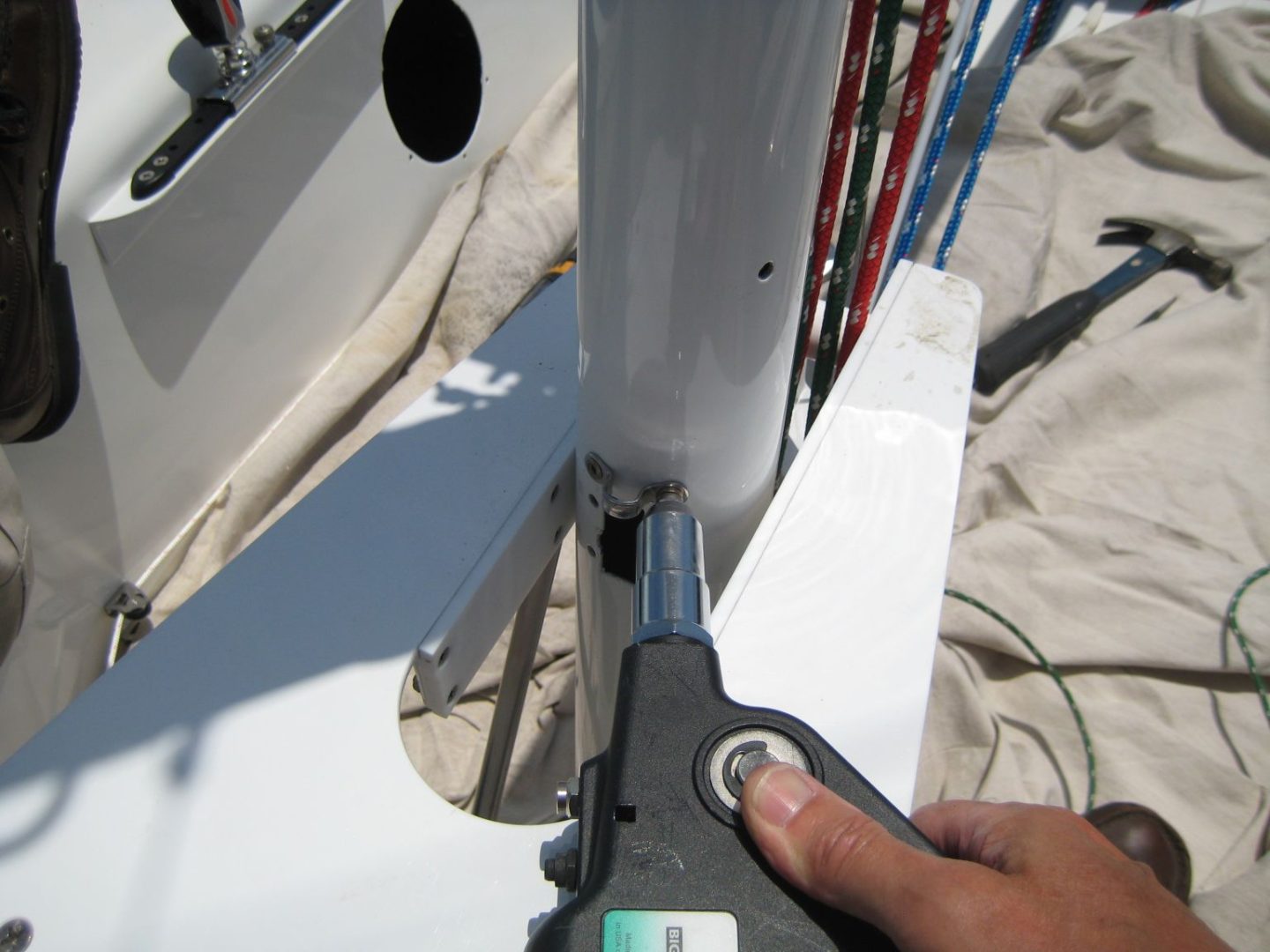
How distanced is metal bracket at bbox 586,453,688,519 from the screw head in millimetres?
352

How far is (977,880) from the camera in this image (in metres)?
0.27

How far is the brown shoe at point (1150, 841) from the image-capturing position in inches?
32.6

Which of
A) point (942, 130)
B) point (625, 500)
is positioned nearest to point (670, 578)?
point (625, 500)

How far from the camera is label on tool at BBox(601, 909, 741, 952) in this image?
27 cm

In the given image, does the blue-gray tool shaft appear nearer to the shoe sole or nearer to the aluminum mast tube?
the aluminum mast tube

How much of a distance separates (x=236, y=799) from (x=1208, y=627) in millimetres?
1079

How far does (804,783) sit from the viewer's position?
1.00ft

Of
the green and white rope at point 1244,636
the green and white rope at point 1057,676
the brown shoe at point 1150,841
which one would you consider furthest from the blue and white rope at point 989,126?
the brown shoe at point 1150,841

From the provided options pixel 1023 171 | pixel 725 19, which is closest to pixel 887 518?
pixel 725 19

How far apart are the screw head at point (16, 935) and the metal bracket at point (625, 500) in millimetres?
352

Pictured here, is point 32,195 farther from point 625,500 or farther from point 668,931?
point 668,931

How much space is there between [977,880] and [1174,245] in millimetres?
1512

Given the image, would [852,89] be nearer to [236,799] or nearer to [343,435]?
[236,799]

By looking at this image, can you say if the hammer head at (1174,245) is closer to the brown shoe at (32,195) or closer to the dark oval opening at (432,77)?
the dark oval opening at (432,77)
